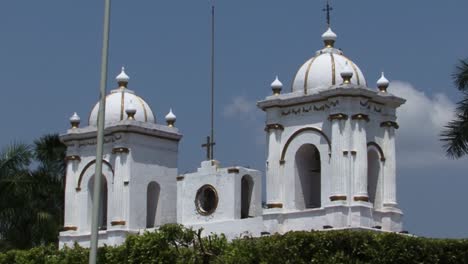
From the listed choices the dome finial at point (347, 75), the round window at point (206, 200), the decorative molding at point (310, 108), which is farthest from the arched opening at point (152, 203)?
the dome finial at point (347, 75)

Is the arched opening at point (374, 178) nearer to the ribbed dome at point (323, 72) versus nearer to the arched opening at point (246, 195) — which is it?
the ribbed dome at point (323, 72)

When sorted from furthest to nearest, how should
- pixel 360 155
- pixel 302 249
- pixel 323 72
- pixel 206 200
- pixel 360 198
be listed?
1. pixel 206 200
2. pixel 323 72
3. pixel 360 155
4. pixel 360 198
5. pixel 302 249

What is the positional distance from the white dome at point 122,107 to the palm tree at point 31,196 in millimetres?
3977

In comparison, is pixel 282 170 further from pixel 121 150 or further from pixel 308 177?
pixel 121 150

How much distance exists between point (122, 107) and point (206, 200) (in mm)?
5320

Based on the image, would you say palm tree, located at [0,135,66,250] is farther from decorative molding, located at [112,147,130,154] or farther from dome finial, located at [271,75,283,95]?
dome finial, located at [271,75,283,95]

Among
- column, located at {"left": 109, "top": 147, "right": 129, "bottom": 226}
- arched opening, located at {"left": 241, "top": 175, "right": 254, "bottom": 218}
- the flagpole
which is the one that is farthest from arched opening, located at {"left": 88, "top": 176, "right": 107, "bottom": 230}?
the flagpole

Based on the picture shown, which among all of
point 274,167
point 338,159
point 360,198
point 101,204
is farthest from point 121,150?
point 360,198

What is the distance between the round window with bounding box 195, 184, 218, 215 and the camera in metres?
43.8

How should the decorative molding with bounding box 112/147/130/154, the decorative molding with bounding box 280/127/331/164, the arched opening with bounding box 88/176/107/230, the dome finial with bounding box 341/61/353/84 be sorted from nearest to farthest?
the dome finial with bounding box 341/61/353/84
the decorative molding with bounding box 280/127/331/164
the decorative molding with bounding box 112/147/130/154
the arched opening with bounding box 88/176/107/230

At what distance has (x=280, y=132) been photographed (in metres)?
42.1

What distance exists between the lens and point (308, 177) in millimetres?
42406

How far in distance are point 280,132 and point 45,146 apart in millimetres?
12993

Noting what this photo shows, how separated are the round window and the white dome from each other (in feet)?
14.4
